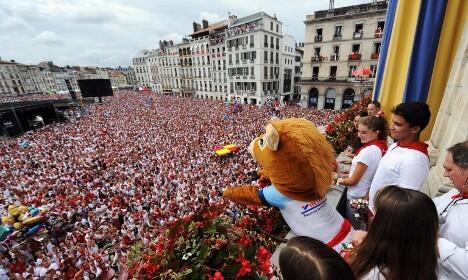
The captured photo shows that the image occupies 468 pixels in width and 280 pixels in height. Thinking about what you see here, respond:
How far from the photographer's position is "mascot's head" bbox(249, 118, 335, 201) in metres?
1.97

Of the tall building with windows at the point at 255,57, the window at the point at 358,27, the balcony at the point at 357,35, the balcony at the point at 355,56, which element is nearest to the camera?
the window at the point at 358,27

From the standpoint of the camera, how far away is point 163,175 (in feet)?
38.2

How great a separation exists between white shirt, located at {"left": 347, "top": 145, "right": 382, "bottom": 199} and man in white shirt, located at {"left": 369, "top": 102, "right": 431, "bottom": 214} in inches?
13.9

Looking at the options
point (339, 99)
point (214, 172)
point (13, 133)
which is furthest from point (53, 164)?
point (339, 99)

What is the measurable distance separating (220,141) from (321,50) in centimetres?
1767

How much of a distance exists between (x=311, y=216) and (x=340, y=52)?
1054 inches

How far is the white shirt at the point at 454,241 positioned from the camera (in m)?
1.44

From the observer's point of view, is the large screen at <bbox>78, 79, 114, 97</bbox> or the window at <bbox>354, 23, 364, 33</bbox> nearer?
the window at <bbox>354, 23, 364, 33</bbox>

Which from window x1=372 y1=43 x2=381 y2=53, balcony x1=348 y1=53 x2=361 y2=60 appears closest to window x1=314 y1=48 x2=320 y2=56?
balcony x1=348 y1=53 x2=361 y2=60

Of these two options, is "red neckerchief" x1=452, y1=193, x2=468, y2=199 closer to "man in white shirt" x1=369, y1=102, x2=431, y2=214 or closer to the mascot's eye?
"man in white shirt" x1=369, y1=102, x2=431, y2=214

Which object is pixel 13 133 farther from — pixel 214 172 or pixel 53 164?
pixel 214 172

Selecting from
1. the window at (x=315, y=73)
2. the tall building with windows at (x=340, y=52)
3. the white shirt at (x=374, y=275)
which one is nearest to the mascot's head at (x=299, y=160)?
the white shirt at (x=374, y=275)

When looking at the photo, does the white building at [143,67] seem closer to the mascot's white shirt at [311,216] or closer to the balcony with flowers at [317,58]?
the balcony with flowers at [317,58]

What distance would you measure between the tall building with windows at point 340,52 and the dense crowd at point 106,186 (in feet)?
23.8
